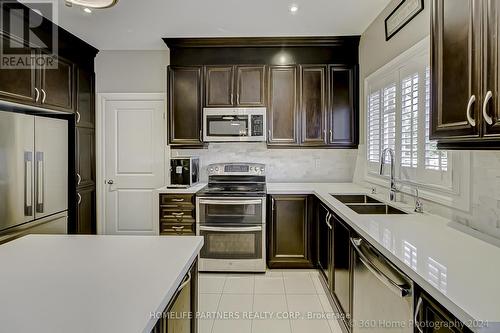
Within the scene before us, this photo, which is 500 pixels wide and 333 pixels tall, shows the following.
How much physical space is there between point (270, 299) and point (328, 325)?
2.00 ft

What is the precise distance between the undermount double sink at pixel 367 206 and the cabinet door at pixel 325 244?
0.23 m

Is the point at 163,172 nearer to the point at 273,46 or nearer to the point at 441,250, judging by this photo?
the point at 273,46

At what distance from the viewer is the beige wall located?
427 centimetres

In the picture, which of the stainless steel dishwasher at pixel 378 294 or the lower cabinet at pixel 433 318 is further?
the stainless steel dishwasher at pixel 378 294

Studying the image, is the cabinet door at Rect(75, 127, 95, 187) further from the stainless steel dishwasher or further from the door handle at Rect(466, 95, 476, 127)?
the door handle at Rect(466, 95, 476, 127)

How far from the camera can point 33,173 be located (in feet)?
9.62

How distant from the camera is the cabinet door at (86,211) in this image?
3920 millimetres

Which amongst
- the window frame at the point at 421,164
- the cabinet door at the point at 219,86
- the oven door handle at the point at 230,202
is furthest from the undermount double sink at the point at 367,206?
the cabinet door at the point at 219,86

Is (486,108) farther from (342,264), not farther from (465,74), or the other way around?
(342,264)

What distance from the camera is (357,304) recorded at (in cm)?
197

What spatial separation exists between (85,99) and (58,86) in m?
0.55

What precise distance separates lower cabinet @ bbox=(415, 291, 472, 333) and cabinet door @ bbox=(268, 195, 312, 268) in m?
2.32

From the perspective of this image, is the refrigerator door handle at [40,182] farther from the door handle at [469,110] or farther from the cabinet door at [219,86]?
the door handle at [469,110]

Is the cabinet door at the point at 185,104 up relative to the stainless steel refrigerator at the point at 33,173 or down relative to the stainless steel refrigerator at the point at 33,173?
up
